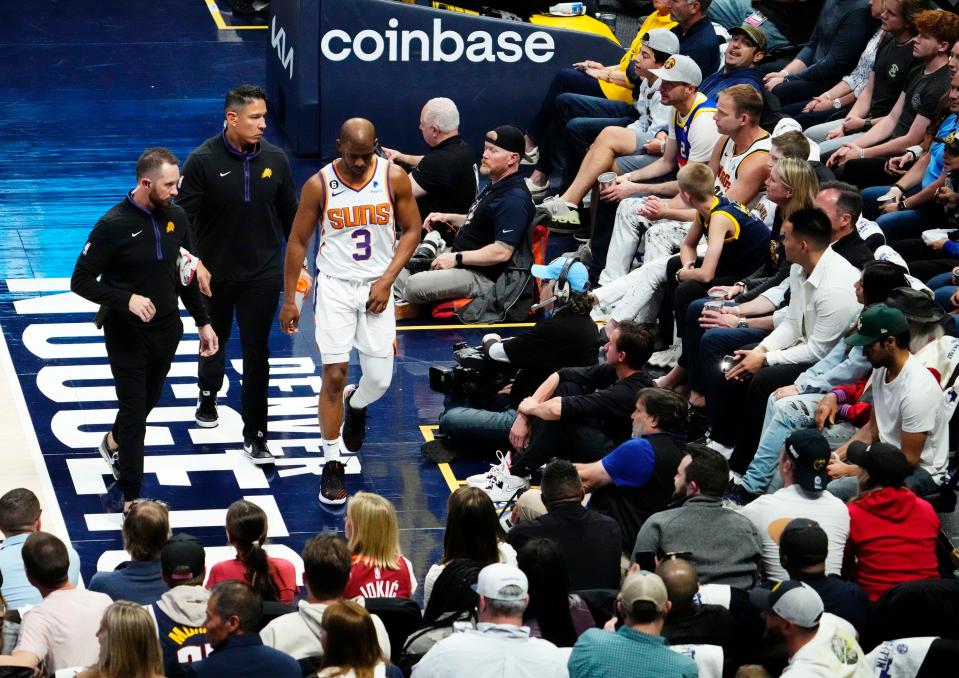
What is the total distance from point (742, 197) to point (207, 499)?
4.33m

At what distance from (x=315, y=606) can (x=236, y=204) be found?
12.5 ft

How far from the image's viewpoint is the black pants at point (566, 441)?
884 centimetres

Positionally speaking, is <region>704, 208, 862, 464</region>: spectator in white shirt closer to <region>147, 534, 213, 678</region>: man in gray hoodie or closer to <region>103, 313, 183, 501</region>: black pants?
<region>103, 313, 183, 501</region>: black pants

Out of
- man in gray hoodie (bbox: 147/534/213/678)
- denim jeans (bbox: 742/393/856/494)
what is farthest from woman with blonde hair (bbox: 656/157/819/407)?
man in gray hoodie (bbox: 147/534/213/678)

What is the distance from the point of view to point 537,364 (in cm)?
969

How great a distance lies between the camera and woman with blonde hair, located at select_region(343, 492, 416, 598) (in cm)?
→ 671

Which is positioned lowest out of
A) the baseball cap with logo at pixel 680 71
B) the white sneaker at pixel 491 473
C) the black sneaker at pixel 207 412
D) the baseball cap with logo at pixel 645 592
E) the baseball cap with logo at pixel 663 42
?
the black sneaker at pixel 207 412

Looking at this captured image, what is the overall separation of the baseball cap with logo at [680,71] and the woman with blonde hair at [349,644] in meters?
7.18

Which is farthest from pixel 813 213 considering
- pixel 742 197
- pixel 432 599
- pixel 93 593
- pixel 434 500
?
pixel 93 593

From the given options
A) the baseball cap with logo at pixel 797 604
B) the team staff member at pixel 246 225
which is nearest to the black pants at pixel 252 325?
the team staff member at pixel 246 225

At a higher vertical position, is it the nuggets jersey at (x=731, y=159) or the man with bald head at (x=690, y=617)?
the man with bald head at (x=690, y=617)

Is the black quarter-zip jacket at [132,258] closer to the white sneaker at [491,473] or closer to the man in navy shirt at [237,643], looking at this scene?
the white sneaker at [491,473]

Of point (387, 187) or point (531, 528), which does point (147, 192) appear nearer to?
point (387, 187)

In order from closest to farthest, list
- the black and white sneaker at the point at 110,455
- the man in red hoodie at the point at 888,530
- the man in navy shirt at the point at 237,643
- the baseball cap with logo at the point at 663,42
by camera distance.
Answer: the man in navy shirt at the point at 237,643, the man in red hoodie at the point at 888,530, the black and white sneaker at the point at 110,455, the baseball cap with logo at the point at 663,42
